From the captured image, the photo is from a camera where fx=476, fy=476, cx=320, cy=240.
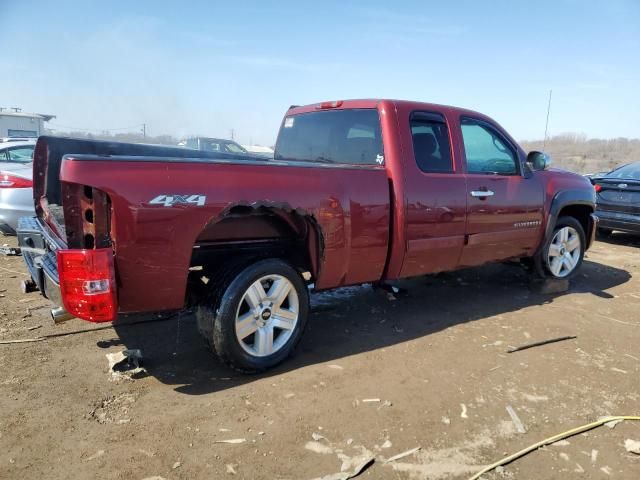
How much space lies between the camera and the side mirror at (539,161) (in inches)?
196

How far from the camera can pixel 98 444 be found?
2.49 meters

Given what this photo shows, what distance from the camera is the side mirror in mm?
4973

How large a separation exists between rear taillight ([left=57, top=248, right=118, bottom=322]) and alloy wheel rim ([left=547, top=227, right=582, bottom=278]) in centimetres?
476

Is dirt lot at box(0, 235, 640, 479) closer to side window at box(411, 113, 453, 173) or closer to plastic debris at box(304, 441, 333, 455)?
plastic debris at box(304, 441, 333, 455)

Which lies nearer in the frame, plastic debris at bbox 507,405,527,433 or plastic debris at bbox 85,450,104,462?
Result: plastic debris at bbox 85,450,104,462

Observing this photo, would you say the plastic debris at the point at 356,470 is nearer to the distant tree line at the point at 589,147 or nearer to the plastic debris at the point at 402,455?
the plastic debris at the point at 402,455

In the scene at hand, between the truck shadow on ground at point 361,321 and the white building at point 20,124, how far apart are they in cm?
4236

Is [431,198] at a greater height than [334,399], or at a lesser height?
greater

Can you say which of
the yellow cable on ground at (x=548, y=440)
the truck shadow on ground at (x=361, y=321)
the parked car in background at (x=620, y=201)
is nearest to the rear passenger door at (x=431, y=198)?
the truck shadow on ground at (x=361, y=321)

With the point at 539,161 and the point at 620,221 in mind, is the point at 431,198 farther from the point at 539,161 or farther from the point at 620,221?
the point at 620,221

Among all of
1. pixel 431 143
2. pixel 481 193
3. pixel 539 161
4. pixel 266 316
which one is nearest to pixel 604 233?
pixel 539 161

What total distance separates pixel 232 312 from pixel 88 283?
34.8 inches

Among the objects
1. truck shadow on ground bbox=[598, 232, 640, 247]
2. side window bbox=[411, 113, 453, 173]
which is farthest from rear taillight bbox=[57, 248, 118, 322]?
truck shadow on ground bbox=[598, 232, 640, 247]

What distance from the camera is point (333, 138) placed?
4.43 meters
